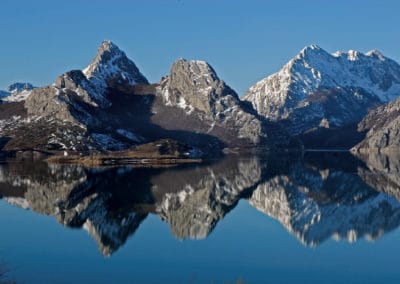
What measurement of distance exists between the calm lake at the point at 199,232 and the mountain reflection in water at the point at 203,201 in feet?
0.67

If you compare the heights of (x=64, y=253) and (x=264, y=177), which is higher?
(x=264, y=177)

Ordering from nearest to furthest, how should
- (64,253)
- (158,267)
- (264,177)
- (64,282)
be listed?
(64,282) → (158,267) → (64,253) → (264,177)

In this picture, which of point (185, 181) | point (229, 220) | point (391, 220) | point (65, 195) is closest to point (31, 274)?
point (229, 220)

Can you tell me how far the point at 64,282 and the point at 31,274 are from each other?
13.0 ft

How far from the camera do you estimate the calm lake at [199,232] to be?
159ft

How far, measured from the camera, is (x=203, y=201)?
9500 centimetres

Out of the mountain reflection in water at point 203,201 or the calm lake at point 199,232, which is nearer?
the calm lake at point 199,232

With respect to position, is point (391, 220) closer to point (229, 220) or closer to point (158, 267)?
point (229, 220)

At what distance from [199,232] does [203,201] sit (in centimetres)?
2833

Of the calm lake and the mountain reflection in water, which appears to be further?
the mountain reflection in water

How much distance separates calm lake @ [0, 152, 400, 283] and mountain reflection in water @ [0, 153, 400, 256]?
204 millimetres

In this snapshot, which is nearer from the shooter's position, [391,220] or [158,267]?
[158,267]

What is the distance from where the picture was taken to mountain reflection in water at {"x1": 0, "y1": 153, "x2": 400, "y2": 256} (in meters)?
69.4

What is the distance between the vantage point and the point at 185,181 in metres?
125
